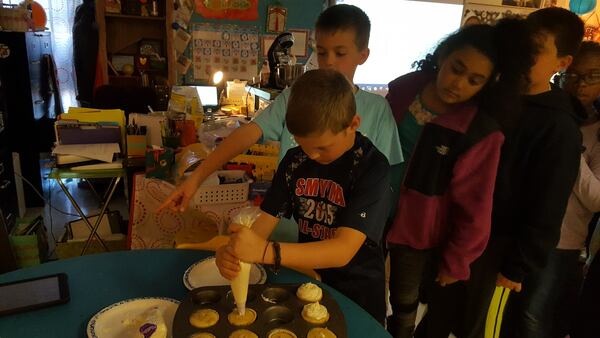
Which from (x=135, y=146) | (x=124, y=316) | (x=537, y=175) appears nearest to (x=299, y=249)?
(x=124, y=316)

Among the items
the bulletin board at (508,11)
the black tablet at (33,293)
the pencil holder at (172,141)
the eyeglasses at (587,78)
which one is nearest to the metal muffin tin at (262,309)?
the black tablet at (33,293)

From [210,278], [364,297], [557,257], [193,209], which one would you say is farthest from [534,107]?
[193,209]

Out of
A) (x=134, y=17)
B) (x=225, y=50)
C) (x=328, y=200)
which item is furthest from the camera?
(x=225, y=50)

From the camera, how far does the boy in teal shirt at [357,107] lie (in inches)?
60.5

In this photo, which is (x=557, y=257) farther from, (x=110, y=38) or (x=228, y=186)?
(x=110, y=38)

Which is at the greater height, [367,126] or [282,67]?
[282,67]

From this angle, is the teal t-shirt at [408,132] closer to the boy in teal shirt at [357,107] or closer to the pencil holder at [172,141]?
the boy in teal shirt at [357,107]

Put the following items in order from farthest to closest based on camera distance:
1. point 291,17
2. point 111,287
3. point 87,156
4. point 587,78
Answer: point 291,17 < point 87,156 < point 587,78 < point 111,287

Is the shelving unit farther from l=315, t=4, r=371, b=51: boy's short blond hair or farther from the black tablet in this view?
the black tablet

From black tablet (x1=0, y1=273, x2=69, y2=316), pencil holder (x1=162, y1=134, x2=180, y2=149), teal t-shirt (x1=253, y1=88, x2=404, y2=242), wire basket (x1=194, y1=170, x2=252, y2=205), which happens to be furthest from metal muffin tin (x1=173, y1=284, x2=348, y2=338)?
pencil holder (x1=162, y1=134, x2=180, y2=149)

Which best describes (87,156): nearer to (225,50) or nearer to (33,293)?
(33,293)

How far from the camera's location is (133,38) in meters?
4.14

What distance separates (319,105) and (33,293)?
89cm

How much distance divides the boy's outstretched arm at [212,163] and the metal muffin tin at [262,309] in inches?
15.5
